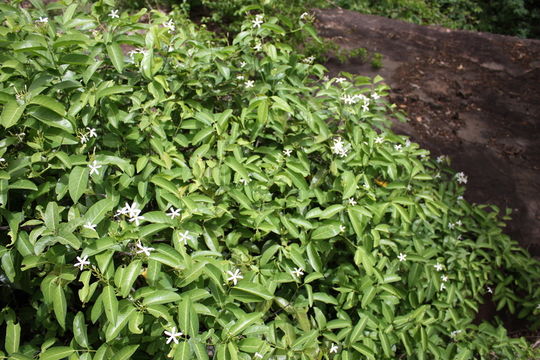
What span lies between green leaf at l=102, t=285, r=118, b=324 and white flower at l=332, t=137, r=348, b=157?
104 cm

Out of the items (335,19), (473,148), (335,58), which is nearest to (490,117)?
(473,148)

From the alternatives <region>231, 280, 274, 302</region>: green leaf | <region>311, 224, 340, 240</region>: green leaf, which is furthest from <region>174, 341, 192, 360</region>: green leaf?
<region>311, 224, 340, 240</region>: green leaf

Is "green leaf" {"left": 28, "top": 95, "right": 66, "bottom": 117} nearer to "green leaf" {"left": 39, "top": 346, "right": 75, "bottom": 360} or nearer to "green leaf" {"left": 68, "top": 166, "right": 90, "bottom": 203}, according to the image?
"green leaf" {"left": 68, "top": 166, "right": 90, "bottom": 203}

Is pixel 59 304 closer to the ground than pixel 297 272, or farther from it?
farther from it

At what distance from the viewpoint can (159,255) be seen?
4.16ft

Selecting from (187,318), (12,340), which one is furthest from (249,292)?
(12,340)

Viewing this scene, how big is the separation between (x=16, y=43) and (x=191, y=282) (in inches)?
38.7

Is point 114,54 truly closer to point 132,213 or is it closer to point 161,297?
point 132,213

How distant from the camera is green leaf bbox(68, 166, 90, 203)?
4.38 ft

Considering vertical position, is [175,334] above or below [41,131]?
below

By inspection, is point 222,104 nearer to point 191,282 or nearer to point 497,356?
point 191,282

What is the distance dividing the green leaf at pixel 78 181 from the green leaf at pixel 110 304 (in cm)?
32

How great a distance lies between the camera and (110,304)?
1.18 m

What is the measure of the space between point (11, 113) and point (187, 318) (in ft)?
2.74
